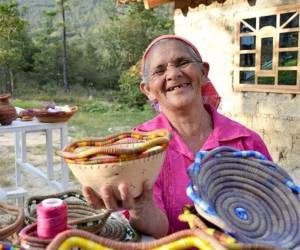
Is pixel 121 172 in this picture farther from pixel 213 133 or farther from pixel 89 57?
pixel 89 57

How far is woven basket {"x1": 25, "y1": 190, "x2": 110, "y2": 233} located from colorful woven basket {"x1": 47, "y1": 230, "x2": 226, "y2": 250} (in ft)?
0.85

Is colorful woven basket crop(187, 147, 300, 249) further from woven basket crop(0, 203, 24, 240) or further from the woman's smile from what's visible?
woven basket crop(0, 203, 24, 240)

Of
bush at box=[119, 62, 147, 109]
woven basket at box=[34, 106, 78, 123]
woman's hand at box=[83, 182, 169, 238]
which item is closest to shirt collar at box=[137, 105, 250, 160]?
woman's hand at box=[83, 182, 169, 238]

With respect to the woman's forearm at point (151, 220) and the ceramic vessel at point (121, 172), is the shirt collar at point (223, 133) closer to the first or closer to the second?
the woman's forearm at point (151, 220)

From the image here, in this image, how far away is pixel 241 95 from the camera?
4.55 m

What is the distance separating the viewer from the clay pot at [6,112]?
3490mm

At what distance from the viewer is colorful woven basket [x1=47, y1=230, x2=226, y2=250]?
81cm

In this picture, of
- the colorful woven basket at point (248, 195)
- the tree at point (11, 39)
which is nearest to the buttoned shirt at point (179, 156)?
the colorful woven basket at point (248, 195)

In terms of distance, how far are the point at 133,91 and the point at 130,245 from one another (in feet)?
41.0

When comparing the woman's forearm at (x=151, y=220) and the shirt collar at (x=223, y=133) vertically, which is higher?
the shirt collar at (x=223, y=133)

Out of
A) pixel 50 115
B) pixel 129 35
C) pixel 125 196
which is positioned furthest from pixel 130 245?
pixel 129 35

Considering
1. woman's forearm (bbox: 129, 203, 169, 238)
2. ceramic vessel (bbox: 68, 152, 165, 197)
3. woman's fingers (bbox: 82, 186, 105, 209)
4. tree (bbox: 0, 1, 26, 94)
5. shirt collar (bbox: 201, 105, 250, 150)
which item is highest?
tree (bbox: 0, 1, 26, 94)

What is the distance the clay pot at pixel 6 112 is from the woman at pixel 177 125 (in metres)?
2.34

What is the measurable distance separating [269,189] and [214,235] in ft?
0.96
